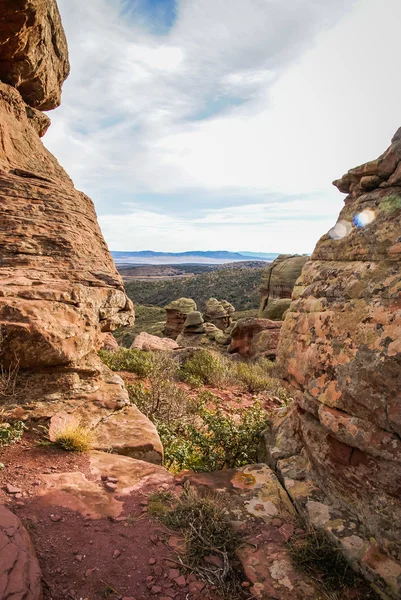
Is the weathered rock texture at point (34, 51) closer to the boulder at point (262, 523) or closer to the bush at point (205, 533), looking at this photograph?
the bush at point (205, 533)

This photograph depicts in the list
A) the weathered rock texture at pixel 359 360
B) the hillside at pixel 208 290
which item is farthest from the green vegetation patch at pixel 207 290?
the weathered rock texture at pixel 359 360

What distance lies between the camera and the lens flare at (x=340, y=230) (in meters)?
4.09

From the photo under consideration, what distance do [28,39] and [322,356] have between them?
886 cm

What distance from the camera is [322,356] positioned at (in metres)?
3.70

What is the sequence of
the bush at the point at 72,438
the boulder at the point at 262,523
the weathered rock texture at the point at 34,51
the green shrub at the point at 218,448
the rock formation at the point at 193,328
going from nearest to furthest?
1. the boulder at the point at 262,523
2. the bush at the point at 72,438
3. the green shrub at the point at 218,448
4. the weathered rock texture at the point at 34,51
5. the rock formation at the point at 193,328

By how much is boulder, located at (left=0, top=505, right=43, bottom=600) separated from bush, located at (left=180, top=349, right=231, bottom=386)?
25.3ft

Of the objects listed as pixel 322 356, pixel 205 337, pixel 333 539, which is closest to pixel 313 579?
pixel 333 539

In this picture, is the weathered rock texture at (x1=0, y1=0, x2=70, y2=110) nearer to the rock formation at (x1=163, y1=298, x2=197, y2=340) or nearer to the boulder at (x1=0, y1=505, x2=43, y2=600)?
the boulder at (x1=0, y1=505, x2=43, y2=600)

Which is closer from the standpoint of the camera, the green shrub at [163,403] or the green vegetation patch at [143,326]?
the green shrub at [163,403]

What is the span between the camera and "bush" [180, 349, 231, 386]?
34.7 ft

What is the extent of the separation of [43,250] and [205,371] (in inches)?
258

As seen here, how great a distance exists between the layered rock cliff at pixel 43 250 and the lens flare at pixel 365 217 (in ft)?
14.7

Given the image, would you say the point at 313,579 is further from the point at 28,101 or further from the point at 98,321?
the point at 28,101

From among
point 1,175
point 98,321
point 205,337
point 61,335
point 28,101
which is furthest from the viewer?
point 205,337
